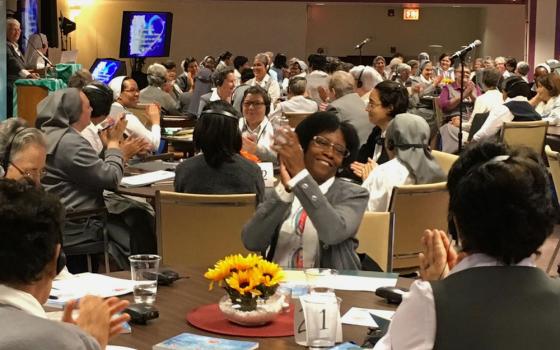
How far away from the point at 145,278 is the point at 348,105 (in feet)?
16.7

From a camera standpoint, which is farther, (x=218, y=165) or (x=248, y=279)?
(x=218, y=165)

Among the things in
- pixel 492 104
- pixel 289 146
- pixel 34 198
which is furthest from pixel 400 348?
pixel 492 104

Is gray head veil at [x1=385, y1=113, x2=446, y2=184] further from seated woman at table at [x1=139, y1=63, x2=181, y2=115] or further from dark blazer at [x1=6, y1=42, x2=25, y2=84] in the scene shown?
dark blazer at [x1=6, y1=42, x2=25, y2=84]

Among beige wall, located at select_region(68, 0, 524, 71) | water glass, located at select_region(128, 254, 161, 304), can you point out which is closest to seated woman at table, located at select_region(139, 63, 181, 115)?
water glass, located at select_region(128, 254, 161, 304)

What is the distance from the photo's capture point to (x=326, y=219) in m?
3.25

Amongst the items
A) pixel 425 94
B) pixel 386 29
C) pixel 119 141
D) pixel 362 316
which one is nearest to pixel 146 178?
pixel 119 141

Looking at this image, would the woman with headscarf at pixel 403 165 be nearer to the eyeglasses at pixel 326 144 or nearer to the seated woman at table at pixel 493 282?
the eyeglasses at pixel 326 144

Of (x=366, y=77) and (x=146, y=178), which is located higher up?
(x=366, y=77)

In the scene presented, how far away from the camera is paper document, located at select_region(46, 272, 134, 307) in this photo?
2879 mm

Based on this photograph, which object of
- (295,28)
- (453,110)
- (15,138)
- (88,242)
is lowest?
(88,242)

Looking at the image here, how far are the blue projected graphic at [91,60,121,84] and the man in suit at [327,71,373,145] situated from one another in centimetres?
679

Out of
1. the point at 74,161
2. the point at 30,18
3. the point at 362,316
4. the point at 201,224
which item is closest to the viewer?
the point at 362,316

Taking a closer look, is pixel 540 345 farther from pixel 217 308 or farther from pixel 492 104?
pixel 492 104

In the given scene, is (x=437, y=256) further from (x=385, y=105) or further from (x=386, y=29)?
(x=386, y=29)
